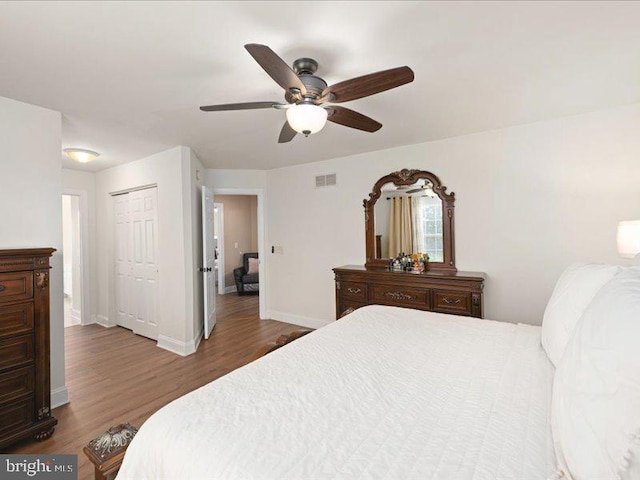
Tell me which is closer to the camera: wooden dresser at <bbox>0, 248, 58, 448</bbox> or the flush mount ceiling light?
wooden dresser at <bbox>0, 248, 58, 448</bbox>

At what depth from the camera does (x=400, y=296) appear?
11.0 ft

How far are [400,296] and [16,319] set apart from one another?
3205 millimetres

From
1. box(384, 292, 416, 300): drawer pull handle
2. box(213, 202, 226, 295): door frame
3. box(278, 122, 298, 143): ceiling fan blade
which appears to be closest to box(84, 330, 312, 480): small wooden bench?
box(278, 122, 298, 143): ceiling fan blade

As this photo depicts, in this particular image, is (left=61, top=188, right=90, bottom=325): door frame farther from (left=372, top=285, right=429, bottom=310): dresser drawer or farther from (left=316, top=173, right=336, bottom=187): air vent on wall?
(left=372, top=285, right=429, bottom=310): dresser drawer

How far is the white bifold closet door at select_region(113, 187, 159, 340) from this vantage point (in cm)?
399

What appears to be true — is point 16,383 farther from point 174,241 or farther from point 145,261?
point 145,261

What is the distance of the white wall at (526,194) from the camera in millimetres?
2652

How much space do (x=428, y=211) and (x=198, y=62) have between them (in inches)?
109

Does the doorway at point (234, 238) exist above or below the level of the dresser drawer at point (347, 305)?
above

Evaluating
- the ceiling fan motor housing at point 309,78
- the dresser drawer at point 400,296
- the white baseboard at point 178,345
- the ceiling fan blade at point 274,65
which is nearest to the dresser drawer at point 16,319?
the white baseboard at point 178,345

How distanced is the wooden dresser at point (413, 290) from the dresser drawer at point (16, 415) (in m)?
2.86

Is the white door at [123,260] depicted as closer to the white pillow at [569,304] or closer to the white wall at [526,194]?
the white wall at [526,194]

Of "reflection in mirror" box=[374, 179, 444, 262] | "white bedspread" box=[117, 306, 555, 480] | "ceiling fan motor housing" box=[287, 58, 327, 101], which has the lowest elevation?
"white bedspread" box=[117, 306, 555, 480]

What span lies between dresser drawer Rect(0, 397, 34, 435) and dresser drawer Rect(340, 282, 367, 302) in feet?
9.47
